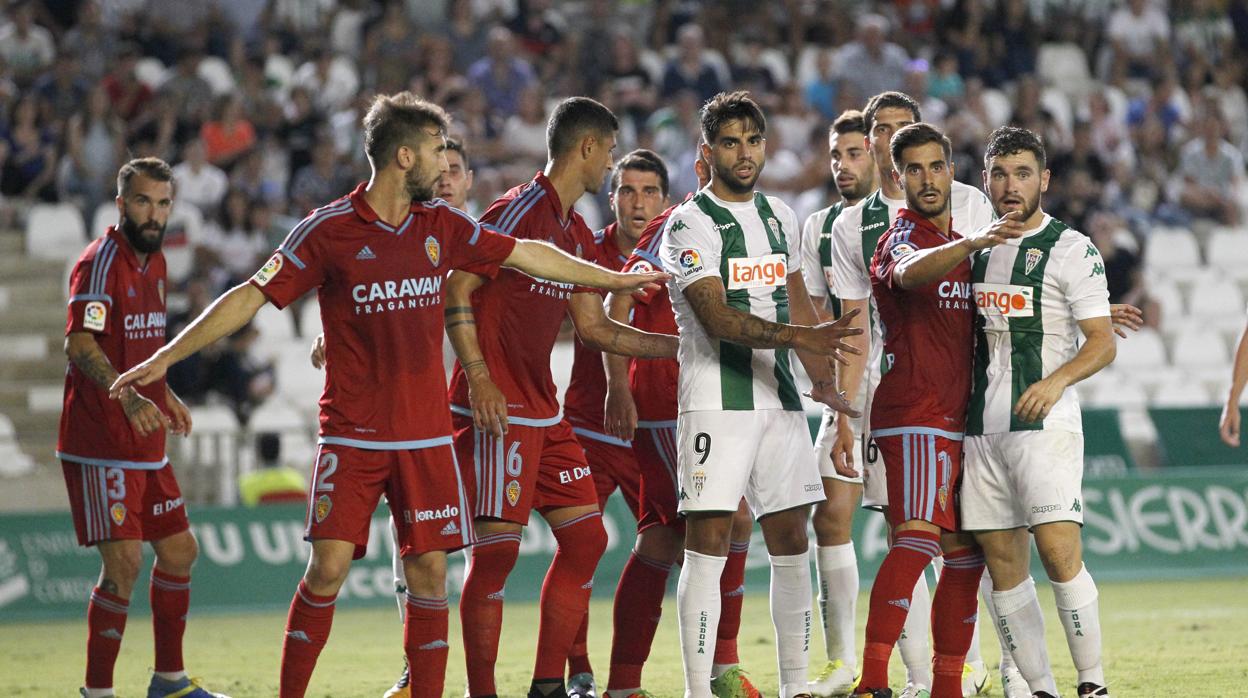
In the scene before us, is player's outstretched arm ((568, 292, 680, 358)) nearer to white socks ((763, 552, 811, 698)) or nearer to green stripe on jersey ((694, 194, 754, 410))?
green stripe on jersey ((694, 194, 754, 410))

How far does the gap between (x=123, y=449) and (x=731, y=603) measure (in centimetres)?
310

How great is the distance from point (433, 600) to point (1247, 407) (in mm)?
10684

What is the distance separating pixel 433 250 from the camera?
252 inches

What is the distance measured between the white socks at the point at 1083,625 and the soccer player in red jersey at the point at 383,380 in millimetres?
2477

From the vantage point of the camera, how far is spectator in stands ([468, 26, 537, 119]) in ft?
59.2

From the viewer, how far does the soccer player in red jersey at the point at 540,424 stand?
7.10 m

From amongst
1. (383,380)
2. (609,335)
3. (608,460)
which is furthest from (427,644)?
(608,460)

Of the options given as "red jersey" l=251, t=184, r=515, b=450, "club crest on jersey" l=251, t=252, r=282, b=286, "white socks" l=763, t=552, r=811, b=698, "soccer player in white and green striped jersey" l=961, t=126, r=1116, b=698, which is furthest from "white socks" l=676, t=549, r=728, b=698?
"club crest on jersey" l=251, t=252, r=282, b=286

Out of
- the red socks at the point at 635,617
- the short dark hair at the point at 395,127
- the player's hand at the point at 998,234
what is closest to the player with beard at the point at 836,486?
the red socks at the point at 635,617

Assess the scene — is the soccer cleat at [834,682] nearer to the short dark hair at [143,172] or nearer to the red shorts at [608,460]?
the red shorts at [608,460]

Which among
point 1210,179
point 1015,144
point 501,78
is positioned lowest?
point 1015,144

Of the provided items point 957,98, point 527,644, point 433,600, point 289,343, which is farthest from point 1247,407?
point 433,600

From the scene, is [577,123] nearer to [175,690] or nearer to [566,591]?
[566,591]

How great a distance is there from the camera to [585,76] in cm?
1903
